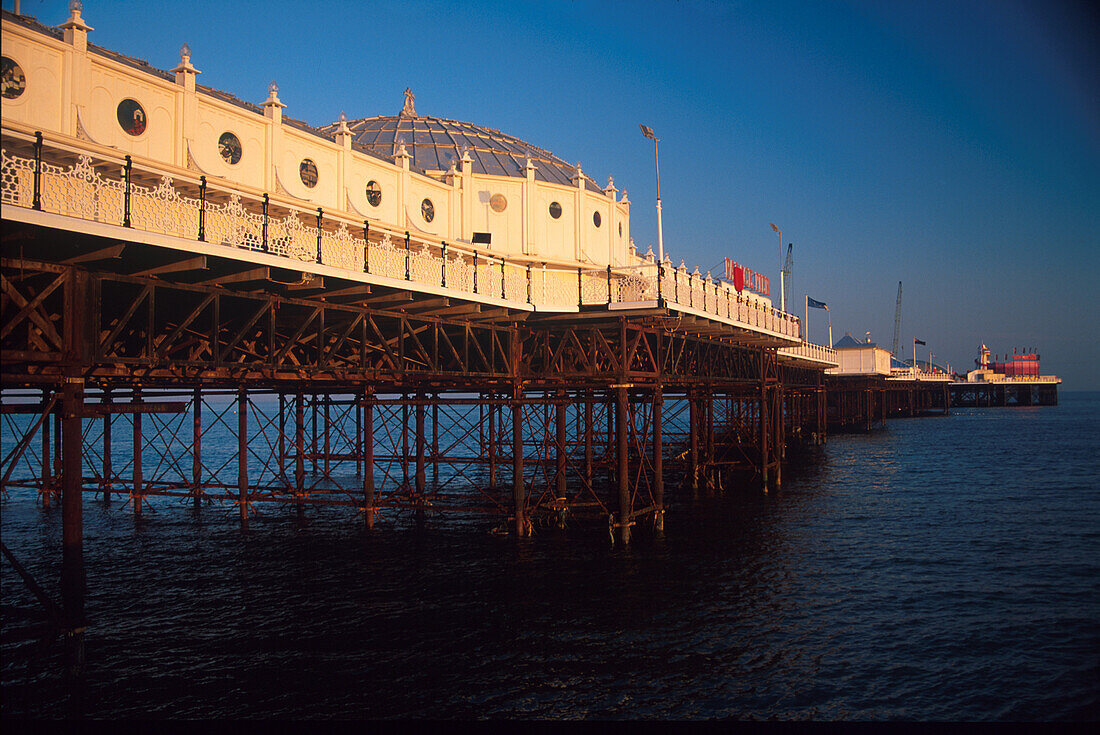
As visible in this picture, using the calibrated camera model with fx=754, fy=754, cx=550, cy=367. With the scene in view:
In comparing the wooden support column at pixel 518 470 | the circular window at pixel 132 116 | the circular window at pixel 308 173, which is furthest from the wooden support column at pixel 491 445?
the circular window at pixel 132 116

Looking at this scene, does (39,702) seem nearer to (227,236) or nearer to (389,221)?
(227,236)

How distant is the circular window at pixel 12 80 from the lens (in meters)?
18.1

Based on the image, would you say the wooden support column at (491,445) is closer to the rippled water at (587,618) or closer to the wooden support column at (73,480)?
the rippled water at (587,618)

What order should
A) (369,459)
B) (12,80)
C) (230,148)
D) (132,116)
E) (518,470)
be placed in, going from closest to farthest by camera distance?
(12,80) < (132,116) < (230,148) < (518,470) < (369,459)

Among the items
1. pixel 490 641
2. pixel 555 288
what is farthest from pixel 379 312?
pixel 490 641

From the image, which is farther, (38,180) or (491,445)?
(491,445)

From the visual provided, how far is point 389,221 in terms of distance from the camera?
1181 inches

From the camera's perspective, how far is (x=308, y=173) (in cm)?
2675

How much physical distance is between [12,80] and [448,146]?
21350mm

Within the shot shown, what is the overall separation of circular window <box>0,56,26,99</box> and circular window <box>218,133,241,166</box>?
5.80 metres

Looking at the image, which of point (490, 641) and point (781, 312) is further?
point (781, 312)

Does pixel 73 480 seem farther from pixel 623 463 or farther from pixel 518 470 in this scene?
pixel 623 463

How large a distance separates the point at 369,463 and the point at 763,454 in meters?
23.1

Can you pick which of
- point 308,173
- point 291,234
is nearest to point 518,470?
point 291,234
